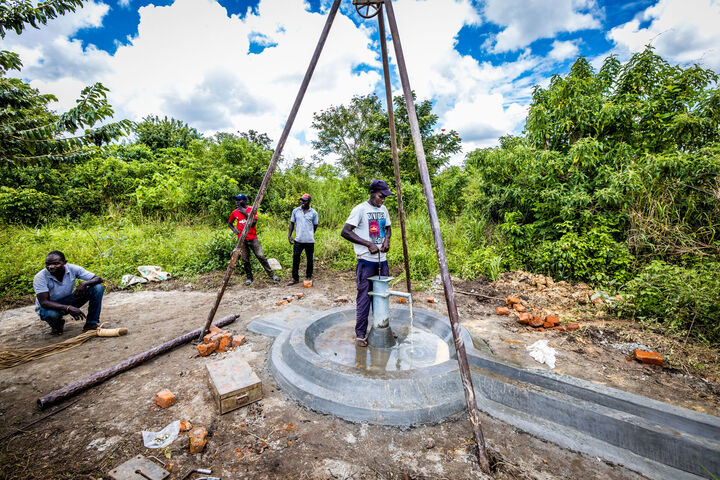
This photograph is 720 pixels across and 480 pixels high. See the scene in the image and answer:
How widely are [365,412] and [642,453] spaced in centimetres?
178

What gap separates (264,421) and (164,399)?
0.86 metres

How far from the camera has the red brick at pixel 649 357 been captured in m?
2.82

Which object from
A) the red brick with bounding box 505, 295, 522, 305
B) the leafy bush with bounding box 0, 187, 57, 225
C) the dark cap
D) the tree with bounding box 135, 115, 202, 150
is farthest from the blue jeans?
the tree with bounding box 135, 115, 202, 150

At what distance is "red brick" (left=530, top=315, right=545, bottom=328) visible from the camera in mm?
3725

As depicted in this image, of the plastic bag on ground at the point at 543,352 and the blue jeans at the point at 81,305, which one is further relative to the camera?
the blue jeans at the point at 81,305

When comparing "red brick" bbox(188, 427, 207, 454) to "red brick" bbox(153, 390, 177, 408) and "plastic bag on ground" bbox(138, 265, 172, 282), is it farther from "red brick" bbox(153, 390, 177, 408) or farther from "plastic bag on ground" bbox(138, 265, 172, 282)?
"plastic bag on ground" bbox(138, 265, 172, 282)

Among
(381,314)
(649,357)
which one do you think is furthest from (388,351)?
(649,357)

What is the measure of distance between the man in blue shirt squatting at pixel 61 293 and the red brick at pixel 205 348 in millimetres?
1694

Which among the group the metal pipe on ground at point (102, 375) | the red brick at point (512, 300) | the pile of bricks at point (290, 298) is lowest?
the metal pipe on ground at point (102, 375)

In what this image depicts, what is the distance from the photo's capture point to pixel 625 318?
3.69 m

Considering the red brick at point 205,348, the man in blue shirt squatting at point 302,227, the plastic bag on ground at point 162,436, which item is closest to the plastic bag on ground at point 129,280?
the man in blue shirt squatting at point 302,227

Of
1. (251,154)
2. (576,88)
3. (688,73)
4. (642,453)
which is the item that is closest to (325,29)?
(642,453)

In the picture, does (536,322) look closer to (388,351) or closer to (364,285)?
(388,351)

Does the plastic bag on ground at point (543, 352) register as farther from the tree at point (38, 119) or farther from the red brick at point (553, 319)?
the tree at point (38, 119)
